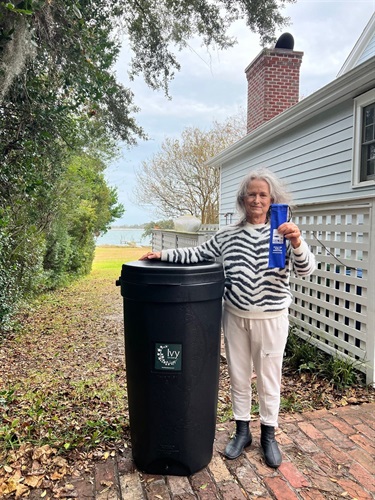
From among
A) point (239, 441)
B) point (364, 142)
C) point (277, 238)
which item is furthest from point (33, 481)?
point (364, 142)

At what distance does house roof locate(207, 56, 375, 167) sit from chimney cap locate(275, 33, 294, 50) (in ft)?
7.91

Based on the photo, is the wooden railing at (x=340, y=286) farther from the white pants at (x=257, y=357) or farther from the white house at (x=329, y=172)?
the white pants at (x=257, y=357)

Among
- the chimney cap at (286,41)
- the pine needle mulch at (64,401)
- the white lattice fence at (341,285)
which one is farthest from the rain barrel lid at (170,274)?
the chimney cap at (286,41)

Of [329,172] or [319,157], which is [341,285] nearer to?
[329,172]

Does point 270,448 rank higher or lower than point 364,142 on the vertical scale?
lower

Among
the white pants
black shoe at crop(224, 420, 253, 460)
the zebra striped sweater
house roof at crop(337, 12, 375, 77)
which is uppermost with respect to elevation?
house roof at crop(337, 12, 375, 77)

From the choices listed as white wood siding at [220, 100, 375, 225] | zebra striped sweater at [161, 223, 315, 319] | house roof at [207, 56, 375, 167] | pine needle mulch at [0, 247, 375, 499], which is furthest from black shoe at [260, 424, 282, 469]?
house roof at [207, 56, 375, 167]

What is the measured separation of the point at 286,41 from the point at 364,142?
4.57m

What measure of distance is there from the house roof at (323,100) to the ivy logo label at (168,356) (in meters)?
4.35

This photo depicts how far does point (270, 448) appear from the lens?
1925mm

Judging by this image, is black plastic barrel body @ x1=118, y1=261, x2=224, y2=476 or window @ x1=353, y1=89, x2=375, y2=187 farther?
window @ x1=353, y1=89, x2=375, y2=187

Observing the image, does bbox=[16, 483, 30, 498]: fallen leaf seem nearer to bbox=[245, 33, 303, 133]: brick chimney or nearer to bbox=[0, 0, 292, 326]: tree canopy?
bbox=[0, 0, 292, 326]: tree canopy

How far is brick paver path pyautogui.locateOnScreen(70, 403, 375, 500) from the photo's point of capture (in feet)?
5.53

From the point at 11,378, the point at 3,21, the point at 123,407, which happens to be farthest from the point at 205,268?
the point at 11,378
